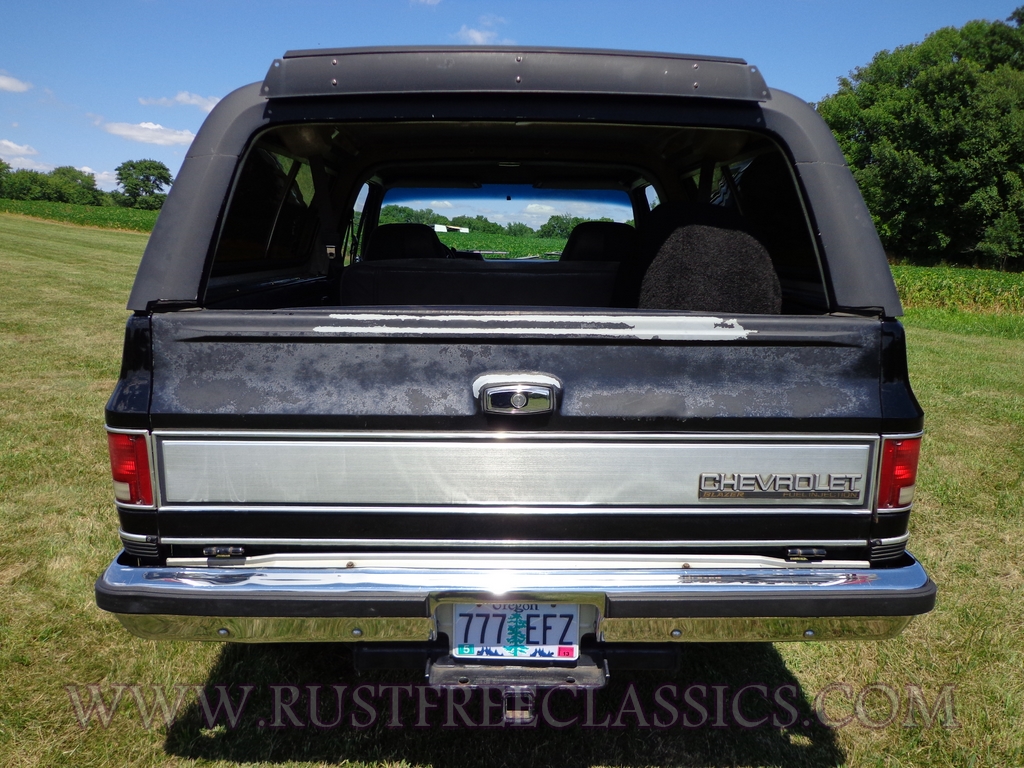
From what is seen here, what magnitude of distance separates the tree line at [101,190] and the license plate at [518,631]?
102 m

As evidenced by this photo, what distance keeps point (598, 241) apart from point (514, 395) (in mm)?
2075

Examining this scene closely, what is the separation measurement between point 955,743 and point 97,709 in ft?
9.65

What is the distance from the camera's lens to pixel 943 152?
161ft

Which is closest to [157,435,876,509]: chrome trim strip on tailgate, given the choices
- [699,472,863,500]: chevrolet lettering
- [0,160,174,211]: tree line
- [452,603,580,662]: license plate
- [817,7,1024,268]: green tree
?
[699,472,863,500]: chevrolet lettering

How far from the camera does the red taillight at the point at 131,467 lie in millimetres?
1834

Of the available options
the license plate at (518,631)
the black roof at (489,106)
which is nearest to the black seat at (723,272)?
the black roof at (489,106)

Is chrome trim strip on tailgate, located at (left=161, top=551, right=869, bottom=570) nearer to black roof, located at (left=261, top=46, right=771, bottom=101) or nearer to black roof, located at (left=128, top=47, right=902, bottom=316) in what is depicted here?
black roof, located at (left=128, top=47, right=902, bottom=316)

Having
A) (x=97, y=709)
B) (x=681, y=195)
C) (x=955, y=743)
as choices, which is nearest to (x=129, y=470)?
(x=97, y=709)

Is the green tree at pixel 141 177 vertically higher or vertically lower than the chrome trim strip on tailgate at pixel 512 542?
higher

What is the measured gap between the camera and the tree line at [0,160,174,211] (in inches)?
3718

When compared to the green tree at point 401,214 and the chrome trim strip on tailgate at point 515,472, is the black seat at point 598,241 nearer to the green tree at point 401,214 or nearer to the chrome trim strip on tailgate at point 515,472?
the green tree at point 401,214

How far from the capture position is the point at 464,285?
3275mm

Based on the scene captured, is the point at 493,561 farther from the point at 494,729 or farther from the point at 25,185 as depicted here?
the point at 25,185

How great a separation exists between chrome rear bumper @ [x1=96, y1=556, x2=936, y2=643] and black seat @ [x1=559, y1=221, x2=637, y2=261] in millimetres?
2080
